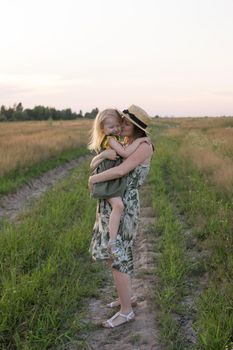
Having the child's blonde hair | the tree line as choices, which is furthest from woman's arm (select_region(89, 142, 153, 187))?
the tree line

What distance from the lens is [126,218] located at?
4.57 metres

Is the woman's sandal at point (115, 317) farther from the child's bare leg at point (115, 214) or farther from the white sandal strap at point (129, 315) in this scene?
the child's bare leg at point (115, 214)

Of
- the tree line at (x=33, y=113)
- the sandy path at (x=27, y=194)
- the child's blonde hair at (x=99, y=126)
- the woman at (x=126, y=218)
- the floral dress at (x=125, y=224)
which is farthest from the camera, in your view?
the tree line at (x=33, y=113)

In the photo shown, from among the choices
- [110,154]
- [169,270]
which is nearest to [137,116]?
[110,154]

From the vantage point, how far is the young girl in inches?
171

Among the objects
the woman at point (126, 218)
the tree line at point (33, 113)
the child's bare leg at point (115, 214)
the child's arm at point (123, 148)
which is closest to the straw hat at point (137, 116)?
the woman at point (126, 218)

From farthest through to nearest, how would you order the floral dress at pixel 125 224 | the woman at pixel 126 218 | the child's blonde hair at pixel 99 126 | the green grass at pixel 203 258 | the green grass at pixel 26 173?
1. the green grass at pixel 26 173
2. the floral dress at pixel 125 224
3. the woman at pixel 126 218
4. the child's blonde hair at pixel 99 126
5. the green grass at pixel 203 258

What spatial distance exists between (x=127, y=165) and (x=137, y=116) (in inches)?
17.7

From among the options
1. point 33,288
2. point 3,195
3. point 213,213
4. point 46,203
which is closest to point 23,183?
point 3,195

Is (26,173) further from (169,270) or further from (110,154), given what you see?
(110,154)

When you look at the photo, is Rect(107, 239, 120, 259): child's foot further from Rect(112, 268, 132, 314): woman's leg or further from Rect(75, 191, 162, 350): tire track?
Rect(75, 191, 162, 350): tire track

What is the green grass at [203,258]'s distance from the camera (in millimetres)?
4145

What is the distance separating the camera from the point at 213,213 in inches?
318

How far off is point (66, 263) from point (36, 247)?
0.56 meters
